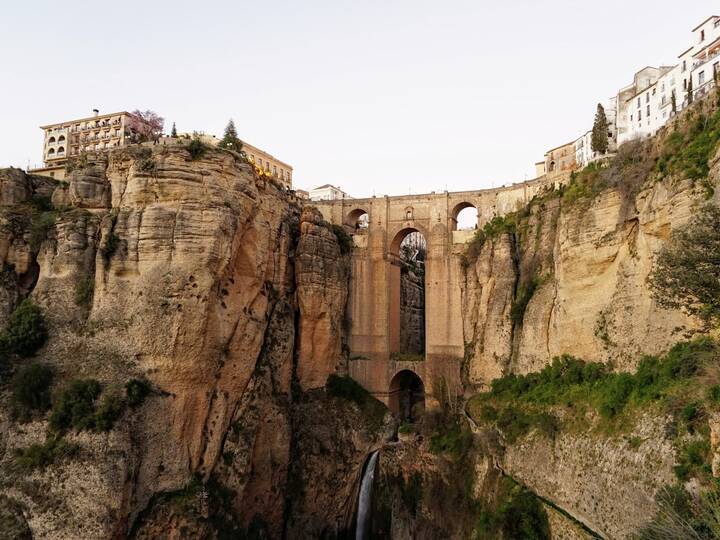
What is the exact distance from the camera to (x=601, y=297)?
2156cm

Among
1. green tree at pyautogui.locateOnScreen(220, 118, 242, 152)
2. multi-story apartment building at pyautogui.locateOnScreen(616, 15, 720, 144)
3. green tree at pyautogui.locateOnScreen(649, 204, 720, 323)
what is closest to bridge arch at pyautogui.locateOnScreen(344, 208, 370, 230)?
green tree at pyautogui.locateOnScreen(220, 118, 242, 152)

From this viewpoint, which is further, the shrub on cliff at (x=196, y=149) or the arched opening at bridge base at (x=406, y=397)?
the arched opening at bridge base at (x=406, y=397)

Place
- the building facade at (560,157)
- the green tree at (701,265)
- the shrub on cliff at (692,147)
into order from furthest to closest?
the building facade at (560,157)
the shrub on cliff at (692,147)
the green tree at (701,265)

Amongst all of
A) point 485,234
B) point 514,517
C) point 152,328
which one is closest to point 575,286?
point 485,234

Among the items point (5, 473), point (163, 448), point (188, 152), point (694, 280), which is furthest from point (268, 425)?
point (694, 280)

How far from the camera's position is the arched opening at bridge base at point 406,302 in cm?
3306

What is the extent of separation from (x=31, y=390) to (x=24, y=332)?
2302 millimetres

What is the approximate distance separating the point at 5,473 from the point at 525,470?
56.9 feet

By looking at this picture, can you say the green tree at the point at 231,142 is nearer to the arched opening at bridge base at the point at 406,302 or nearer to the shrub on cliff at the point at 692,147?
the arched opening at bridge base at the point at 406,302

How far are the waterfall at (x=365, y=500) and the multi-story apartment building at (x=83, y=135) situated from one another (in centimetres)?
2771

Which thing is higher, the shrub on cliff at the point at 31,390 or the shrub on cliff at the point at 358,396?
the shrub on cliff at the point at 31,390

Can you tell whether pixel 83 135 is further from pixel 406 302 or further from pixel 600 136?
pixel 600 136

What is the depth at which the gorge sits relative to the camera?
17.9m

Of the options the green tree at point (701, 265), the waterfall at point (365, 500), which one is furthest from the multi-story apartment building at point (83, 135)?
the green tree at point (701, 265)
